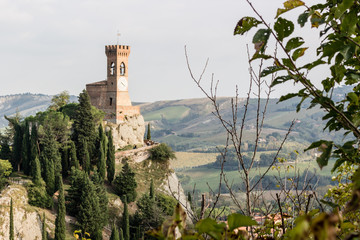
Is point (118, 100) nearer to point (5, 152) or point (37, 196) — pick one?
point (5, 152)

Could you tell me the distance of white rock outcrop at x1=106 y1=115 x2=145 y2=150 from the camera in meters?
53.9

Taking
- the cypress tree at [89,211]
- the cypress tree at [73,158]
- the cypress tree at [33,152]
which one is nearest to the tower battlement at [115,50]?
the cypress tree at [73,158]

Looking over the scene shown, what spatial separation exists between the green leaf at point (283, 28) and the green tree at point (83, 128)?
4328 centimetres

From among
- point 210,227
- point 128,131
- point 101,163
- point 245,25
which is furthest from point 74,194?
point 210,227

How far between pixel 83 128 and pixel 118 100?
36.1 ft

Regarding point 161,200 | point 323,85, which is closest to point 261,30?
point 323,85

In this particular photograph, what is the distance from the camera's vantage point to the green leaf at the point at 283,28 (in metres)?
2.80

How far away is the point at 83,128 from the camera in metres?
45.5

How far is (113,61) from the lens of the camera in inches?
2253

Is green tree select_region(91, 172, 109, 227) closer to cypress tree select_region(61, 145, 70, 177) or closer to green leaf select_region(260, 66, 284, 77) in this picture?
cypress tree select_region(61, 145, 70, 177)

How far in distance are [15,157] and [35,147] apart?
460cm

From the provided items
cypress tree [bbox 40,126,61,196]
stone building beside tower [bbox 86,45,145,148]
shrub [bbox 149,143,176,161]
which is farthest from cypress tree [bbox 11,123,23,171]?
shrub [bbox 149,143,176,161]

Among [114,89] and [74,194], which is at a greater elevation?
[114,89]

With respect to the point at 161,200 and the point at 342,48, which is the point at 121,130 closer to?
the point at 161,200
